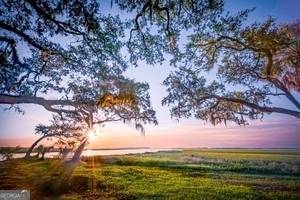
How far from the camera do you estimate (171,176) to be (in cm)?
406

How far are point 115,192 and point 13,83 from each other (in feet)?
5.59

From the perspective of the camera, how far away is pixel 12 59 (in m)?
4.34

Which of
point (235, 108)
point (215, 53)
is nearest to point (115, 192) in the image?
point (235, 108)

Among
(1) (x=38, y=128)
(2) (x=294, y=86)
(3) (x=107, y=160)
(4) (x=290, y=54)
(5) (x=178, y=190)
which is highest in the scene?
(4) (x=290, y=54)

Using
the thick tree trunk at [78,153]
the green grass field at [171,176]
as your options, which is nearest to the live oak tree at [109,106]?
the thick tree trunk at [78,153]

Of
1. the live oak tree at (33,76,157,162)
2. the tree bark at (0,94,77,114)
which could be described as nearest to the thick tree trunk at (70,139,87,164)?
the live oak tree at (33,76,157,162)

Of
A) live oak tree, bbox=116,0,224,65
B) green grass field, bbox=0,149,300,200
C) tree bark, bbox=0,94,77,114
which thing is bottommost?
green grass field, bbox=0,149,300,200

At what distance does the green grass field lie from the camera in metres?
3.85

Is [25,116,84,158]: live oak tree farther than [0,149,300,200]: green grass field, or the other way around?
[25,116,84,158]: live oak tree

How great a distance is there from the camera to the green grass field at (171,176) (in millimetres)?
3852

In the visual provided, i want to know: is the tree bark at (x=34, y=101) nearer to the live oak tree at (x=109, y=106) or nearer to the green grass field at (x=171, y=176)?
the live oak tree at (x=109, y=106)

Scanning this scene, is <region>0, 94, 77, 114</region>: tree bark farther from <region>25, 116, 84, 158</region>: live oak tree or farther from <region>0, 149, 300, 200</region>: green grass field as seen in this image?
<region>0, 149, 300, 200</region>: green grass field

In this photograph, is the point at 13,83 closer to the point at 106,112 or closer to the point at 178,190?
the point at 106,112

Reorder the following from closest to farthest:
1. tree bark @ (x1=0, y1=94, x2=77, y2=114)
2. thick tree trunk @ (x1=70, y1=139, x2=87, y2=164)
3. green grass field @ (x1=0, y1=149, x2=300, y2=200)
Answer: green grass field @ (x1=0, y1=149, x2=300, y2=200)
tree bark @ (x1=0, y1=94, x2=77, y2=114)
thick tree trunk @ (x1=70, y1=139, x2=87, y2=164)
